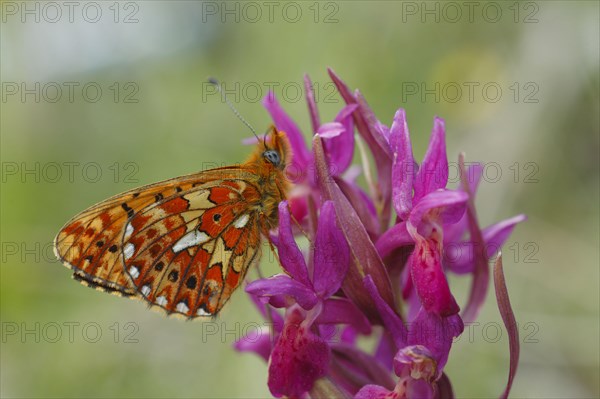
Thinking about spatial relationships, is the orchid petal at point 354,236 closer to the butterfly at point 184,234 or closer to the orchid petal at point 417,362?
the orchid petal at point 417,362

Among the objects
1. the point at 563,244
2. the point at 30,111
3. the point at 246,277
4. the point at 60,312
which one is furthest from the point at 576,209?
the point at 30,111

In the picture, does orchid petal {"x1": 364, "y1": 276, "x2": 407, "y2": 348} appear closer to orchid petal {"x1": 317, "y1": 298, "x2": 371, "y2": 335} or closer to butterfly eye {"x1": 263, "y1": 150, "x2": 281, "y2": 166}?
orchid petal {"x1": 317, "y1": 298, "x2": 371, "y2": 335}

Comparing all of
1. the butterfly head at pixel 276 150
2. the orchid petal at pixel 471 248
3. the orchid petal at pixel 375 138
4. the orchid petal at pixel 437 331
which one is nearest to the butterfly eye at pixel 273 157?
the butterfly head at pixel 276 150

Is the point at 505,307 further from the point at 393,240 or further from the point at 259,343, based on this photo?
the point at 259,343

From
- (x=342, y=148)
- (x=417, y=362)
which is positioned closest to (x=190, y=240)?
(x=342, y=148)

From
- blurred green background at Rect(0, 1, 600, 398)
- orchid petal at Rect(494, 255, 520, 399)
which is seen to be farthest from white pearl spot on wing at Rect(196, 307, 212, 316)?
blurred green background at Rect(0, 1, 600, 398)

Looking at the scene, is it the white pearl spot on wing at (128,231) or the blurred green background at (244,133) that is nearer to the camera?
the white pearl spot on wing at (128,231)

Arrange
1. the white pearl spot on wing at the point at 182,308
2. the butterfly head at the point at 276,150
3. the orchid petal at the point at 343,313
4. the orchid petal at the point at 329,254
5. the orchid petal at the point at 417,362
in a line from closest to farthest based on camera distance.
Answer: the orchid petal at the point at 417,362 < the orchid petal at the point at 329,254 < the orchid petal at the point at 343,313 < the white pearl spot on wing at the point at 182,308 < the butterfly head at the point at 276,150
